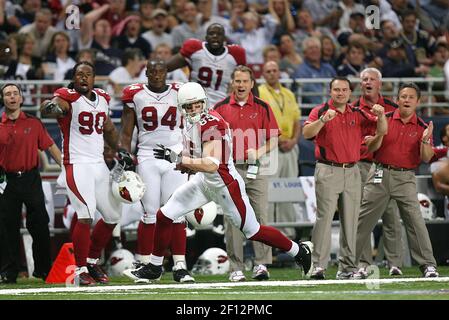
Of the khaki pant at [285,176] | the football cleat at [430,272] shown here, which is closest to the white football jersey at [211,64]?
the khaki pant at [285,176]

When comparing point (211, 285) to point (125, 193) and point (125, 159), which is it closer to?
point (125, 193)

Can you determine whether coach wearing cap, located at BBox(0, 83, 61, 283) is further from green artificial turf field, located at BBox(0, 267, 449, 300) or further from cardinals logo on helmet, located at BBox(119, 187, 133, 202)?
cardinals logo on helmet, located at BBox(119, 187, 133, 202)

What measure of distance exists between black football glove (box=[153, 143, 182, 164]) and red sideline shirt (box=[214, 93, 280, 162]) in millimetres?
696

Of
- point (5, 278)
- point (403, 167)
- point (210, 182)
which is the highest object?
point (403, 167)

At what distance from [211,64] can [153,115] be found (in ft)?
5.15

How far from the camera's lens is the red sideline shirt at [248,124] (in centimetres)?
1148

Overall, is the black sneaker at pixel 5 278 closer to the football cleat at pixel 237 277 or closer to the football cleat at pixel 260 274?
the football cleat at pixel 237 277

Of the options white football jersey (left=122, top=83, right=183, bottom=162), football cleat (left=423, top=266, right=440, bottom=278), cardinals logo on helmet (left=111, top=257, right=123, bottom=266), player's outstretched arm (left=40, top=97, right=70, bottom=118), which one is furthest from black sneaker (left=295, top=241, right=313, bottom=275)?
cardinals logo on helmet (left=111, top=257, right=123, bottom=266)

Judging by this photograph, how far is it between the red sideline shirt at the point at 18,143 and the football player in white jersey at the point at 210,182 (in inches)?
69.7

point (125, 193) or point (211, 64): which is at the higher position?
point (211, 64)

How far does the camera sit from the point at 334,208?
433 inches

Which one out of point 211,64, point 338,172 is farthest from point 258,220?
point 211,64

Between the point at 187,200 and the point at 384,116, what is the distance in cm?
194

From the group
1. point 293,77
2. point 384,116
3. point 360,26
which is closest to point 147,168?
point 384,116
